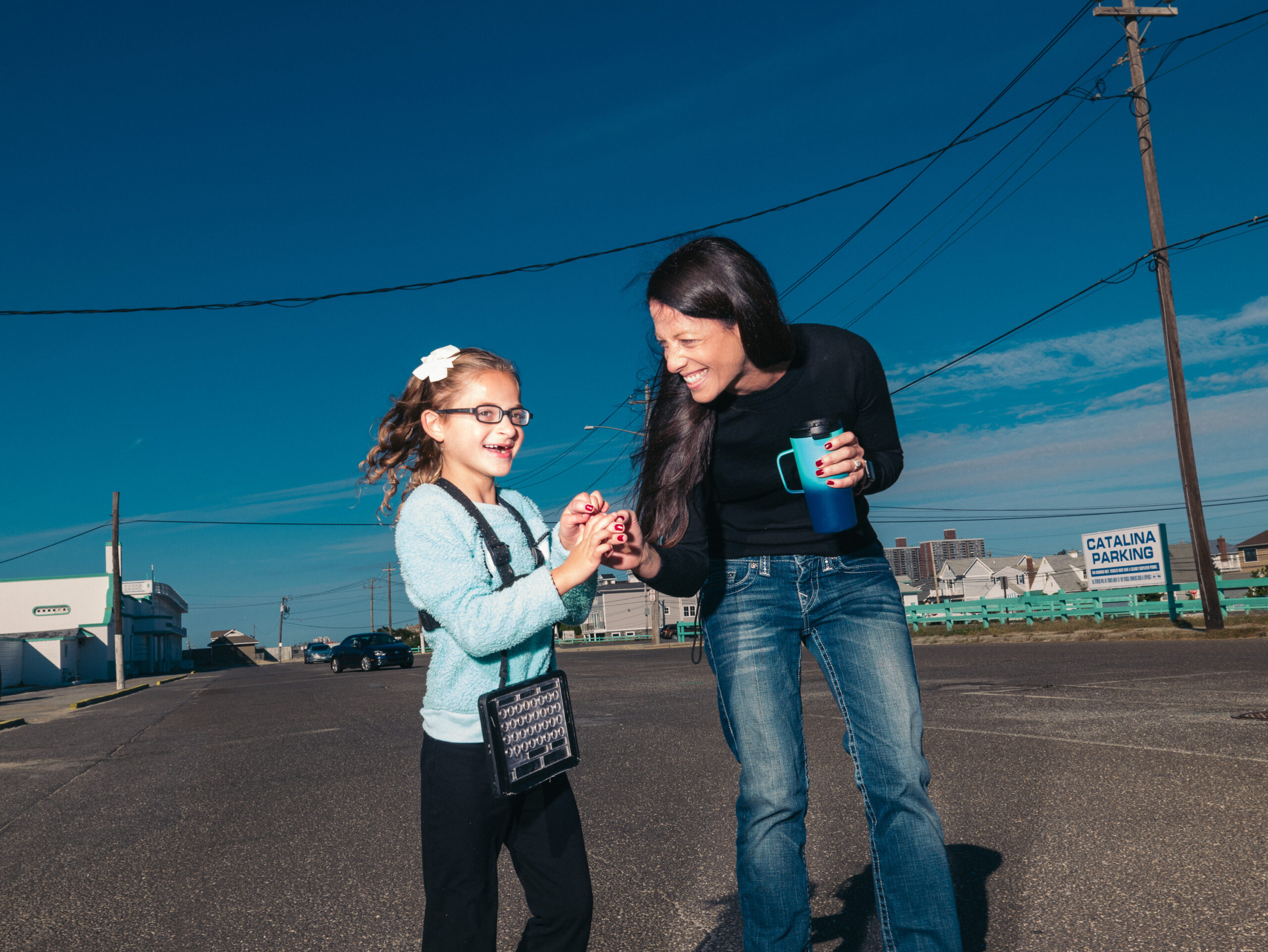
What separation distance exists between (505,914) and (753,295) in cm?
252

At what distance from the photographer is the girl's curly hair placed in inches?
91.7

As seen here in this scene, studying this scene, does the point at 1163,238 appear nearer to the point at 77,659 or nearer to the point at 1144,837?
the point at 1144,837

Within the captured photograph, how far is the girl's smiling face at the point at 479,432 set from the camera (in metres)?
2.26

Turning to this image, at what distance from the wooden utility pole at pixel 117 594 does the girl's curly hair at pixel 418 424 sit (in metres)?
30.5

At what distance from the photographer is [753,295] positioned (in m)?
2.31

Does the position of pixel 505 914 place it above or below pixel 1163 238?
below

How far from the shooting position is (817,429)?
2189mm

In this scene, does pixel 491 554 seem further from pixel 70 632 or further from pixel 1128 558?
pixel 70 632

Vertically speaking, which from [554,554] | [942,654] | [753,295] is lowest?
[942,654]

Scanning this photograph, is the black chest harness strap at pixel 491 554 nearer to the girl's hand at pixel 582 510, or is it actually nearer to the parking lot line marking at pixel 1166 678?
the girl's hand at pixel 582 510

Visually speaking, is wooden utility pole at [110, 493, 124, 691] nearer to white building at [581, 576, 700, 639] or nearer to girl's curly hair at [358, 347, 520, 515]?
girl's curly hair at [358, 347, 520, 515]

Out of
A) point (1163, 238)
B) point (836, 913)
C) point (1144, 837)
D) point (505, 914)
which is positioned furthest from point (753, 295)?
point (1163, 238)

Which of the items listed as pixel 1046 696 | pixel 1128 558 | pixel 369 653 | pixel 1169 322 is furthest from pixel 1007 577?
pixel 1046 696

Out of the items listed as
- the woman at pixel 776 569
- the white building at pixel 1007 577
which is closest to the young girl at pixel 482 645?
the woman at pixel 776 569
